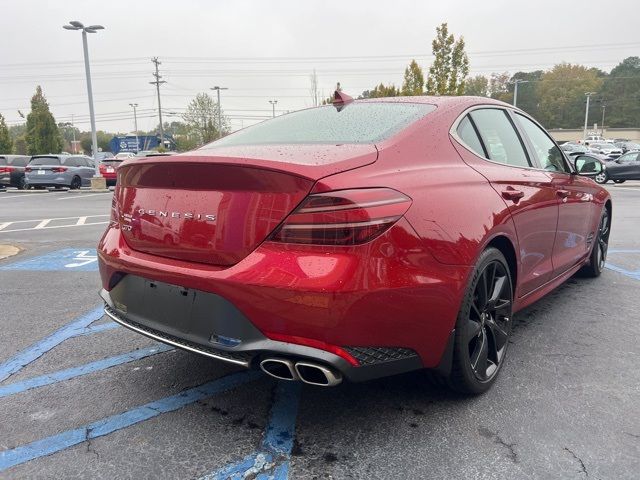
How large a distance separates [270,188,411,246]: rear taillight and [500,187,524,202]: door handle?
1048mm

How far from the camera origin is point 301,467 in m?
2.10

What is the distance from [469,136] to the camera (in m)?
2.86

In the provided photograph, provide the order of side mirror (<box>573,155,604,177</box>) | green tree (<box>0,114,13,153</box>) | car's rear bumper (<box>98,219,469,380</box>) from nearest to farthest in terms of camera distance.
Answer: car's rear bumper (<box>98,219,469,380</box>)
side mirror (<box>573,155,604,177</box>)
green tree (<box>0,114,13,153</box>)

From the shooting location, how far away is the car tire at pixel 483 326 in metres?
2.42

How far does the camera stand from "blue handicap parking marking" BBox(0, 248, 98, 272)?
5.82 meters

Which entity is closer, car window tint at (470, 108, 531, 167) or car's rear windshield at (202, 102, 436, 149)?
car's rear windshield at (202, 102, 436, 149)

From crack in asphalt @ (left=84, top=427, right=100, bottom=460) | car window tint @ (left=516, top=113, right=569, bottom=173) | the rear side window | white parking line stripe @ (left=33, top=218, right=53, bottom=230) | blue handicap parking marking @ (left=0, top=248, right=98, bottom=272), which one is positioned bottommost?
white parking line stripe @ (left=33, top=218, right=53, bottom=230)

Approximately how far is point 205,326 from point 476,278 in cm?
128

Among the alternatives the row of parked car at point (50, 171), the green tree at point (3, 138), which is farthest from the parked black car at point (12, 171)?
the green tree at point (3, 138)

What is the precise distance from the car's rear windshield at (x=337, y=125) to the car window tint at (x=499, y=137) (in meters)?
0.42

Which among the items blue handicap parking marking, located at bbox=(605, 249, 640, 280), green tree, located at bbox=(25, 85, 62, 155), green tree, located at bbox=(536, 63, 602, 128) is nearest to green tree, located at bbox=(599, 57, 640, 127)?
green tree, located at bbox=(536, 63, 602, 128)

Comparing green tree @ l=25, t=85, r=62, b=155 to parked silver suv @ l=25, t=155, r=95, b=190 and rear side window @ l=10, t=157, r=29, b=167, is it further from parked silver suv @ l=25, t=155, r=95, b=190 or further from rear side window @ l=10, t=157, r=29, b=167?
parked silver suv @ l=25, t=155, r=95, b=190

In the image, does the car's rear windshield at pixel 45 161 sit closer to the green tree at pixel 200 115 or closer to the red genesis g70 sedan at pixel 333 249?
the red genesis g70 sedan at pixel 333 249

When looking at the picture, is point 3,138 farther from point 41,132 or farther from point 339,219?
point 339,219
